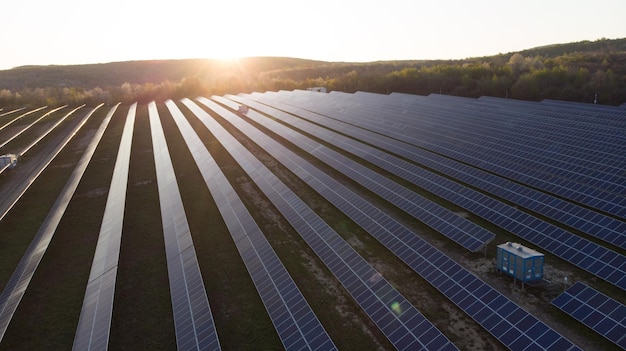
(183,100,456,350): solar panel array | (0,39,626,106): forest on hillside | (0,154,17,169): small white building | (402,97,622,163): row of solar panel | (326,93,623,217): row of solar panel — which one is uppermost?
(0,39,626,106): forest on hillside

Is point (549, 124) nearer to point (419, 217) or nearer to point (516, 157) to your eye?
point (516, 157)

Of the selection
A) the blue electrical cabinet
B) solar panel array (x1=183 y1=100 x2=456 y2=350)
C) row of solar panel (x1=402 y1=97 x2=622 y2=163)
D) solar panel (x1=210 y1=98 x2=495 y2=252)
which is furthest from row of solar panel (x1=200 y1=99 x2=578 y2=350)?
row of solar panel (x1=402 y1=97 x2=622 y2=163)

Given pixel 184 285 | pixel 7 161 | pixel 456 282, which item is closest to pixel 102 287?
pixel 184 285

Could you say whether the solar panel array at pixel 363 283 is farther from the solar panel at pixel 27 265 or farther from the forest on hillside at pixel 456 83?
the forest on hillside at pixel 456 83

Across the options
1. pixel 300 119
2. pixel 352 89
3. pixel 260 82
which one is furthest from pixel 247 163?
pixel 260 82

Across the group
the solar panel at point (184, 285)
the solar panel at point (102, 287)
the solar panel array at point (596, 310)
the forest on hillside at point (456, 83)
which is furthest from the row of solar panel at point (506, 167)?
the forest on hillside at point (456, 83)

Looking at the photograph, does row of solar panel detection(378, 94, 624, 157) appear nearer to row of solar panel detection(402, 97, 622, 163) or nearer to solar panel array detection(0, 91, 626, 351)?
row of solar panel detection(402, 97, 622, 163)
